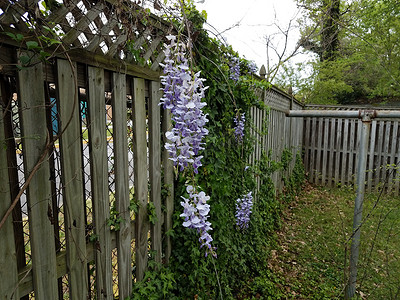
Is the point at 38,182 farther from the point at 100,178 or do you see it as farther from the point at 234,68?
the point at 234,68

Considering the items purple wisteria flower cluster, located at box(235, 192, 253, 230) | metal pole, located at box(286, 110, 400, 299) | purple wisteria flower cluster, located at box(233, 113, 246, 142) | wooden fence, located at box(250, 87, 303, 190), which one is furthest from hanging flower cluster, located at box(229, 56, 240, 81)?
purple wisteria flower cluster, located at box(235, 192, 253, 230)

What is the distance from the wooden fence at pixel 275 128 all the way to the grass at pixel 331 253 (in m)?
0.98

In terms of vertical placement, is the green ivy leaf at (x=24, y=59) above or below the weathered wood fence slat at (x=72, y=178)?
above

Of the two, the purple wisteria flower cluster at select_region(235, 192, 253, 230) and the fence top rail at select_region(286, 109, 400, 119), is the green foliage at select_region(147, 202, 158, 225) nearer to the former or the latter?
the purple wisteria flower cluster at select_region(235, 192, 253, 230)

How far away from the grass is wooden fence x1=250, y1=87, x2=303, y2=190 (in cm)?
98

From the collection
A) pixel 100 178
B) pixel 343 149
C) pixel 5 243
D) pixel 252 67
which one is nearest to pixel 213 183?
pixel 100 178

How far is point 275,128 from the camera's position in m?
5.14

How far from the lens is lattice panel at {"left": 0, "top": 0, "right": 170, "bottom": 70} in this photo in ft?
3.34

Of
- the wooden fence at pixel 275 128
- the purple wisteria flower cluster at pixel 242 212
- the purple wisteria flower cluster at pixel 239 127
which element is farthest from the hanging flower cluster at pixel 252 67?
the purple wisteria flower cluster at pixel 242 212

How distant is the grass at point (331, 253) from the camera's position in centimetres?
278

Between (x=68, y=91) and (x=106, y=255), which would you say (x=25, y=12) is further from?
(x=106, y=255)

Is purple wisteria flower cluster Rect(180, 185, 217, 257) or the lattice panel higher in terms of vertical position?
the lattice panel

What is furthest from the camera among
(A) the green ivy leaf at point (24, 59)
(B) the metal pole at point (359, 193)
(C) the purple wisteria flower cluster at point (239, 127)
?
(C) the purple wisteria flower cluster at point (239, 127)

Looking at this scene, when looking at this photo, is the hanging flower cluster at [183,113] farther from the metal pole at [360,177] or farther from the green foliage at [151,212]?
the metal pole at [360,177]
